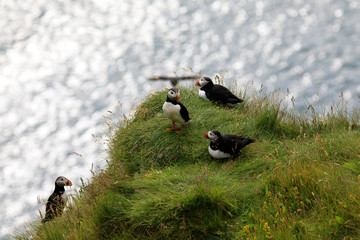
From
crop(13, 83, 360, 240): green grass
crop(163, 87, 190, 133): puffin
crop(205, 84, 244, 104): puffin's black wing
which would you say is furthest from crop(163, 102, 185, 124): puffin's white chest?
crop(205, 84, 244, 104): puffin's black wing

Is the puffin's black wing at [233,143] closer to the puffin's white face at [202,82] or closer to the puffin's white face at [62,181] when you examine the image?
the puffin's white face at [202,82]

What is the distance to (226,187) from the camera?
640cm

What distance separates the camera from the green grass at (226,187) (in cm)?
537

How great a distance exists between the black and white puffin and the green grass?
0.77m

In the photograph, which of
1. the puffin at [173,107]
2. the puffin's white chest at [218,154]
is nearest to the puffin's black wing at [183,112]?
the puffin at [173,107]

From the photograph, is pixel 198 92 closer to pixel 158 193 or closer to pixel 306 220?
pixel 158 193

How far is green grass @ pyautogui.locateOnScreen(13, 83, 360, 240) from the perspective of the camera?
5371 millimetres

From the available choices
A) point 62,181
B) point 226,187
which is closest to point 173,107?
point 226,187

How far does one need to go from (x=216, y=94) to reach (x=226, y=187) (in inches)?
155

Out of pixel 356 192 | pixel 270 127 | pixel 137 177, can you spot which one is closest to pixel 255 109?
pixel 270 127

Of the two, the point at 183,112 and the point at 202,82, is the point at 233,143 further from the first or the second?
the point at 202,82

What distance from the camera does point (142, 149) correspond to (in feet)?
27.9

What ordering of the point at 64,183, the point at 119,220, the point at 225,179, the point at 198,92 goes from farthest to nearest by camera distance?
the point at 198,92 < the point at 64,183 < the point at 225,179 < the point at 119,220

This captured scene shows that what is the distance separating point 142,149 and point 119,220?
2450 millimetres
